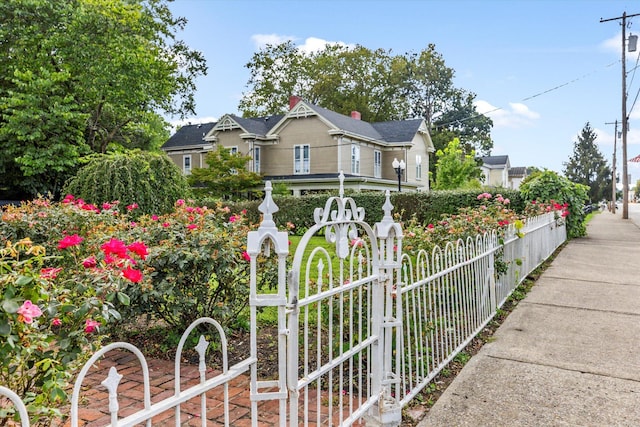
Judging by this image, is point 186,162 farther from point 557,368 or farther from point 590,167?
point 590,167

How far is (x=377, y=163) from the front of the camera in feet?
90.6

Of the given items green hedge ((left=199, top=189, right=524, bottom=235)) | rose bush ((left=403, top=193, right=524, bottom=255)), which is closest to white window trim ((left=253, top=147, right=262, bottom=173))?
green hedge ((left=199, top=189, right=524, bottom=235))

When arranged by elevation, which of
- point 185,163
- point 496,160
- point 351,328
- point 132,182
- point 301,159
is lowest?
point 351,328

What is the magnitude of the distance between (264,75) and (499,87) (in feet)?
76.3

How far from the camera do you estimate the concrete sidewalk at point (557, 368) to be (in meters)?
3.23

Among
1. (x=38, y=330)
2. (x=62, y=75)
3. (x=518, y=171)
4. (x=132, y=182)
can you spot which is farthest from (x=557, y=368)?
(x=518, y=171)

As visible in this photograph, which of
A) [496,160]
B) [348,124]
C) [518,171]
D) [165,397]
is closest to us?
[165,397]

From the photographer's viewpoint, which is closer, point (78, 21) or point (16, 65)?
point (78, 21)

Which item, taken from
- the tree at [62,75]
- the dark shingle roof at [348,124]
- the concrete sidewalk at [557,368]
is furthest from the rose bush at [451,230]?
the dark shingle roof at [348,124]

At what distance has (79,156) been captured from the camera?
19.9m

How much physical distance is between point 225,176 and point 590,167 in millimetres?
49946

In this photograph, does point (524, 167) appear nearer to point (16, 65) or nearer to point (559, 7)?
point (559, 7)

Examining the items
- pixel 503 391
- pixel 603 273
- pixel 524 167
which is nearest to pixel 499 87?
pixel 603 273

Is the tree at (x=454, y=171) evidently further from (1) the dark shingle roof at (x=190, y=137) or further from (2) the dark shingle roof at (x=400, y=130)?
(1) the dark shingle roof at (x=190, y=137)
